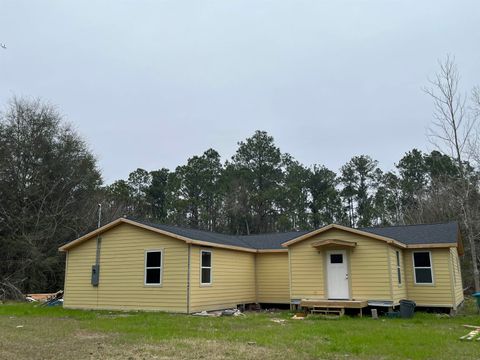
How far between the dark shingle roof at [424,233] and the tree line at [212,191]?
275 centimetres

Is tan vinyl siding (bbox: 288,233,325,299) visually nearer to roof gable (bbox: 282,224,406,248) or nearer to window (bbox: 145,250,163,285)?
roof gable (bbox: 282,224,406,248)

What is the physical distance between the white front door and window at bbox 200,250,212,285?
14.9 feet

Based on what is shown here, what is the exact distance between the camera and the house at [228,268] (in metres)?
15.6

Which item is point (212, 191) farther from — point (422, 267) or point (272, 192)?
point (422, 267)

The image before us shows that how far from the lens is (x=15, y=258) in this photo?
26.5 meters

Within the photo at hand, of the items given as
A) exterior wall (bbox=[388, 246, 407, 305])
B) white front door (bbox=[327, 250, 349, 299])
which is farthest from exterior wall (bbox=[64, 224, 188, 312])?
exterior wall (bbox=[388, 246, 407, 305])

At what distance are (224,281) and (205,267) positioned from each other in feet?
4.54

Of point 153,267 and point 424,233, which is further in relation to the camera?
point 424,233

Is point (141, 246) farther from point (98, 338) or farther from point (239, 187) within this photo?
point (239, 187)

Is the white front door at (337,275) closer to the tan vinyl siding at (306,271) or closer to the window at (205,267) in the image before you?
the tan vinyl siding at (306,271)

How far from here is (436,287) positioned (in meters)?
16.4

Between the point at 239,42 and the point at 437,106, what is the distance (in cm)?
913

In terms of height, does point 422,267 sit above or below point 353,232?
below

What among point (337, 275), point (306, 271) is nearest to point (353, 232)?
point (337, 275)
